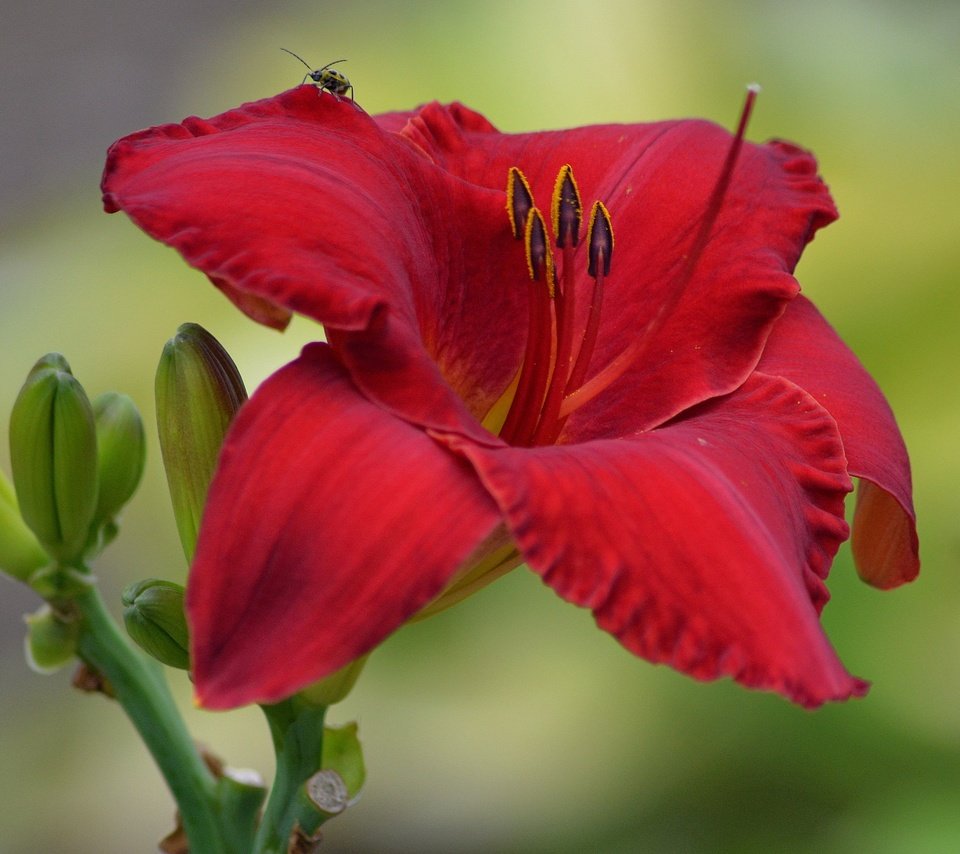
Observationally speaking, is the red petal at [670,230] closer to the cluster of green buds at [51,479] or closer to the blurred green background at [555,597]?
the cluster of green buds at [51,479]

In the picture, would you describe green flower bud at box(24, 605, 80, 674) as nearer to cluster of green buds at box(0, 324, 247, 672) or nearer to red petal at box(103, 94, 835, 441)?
cluster of green buds at box(0, 324, 247, 672)

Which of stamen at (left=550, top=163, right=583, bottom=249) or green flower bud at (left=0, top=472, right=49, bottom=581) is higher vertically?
stamen at (left=550, top=163, right=583, bottom=249)

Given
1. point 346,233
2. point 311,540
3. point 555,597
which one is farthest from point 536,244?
point 555,597

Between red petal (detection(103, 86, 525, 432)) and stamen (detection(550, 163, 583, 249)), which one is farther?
stamen (detection(550, 163, 583, 249))

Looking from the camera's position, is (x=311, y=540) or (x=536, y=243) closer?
(x=311, y=540)

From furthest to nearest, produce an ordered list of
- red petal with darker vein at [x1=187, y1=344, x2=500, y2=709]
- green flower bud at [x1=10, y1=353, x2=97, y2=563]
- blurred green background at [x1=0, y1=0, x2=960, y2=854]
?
blurred green background at [x1=0, y1=0, x2=960, y2=854], green flower bud at [x1=10, y1=353, x2=97, y2=563], red petal with darker vein at [x1=187, y1=344, x2=500, y2=709]

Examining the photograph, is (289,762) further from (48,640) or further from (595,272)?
(595,272)

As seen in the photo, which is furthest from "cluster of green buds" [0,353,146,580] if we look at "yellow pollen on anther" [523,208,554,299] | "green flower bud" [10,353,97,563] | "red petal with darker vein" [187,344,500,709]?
"yellow pollen on anther" [523,208,554,299]
